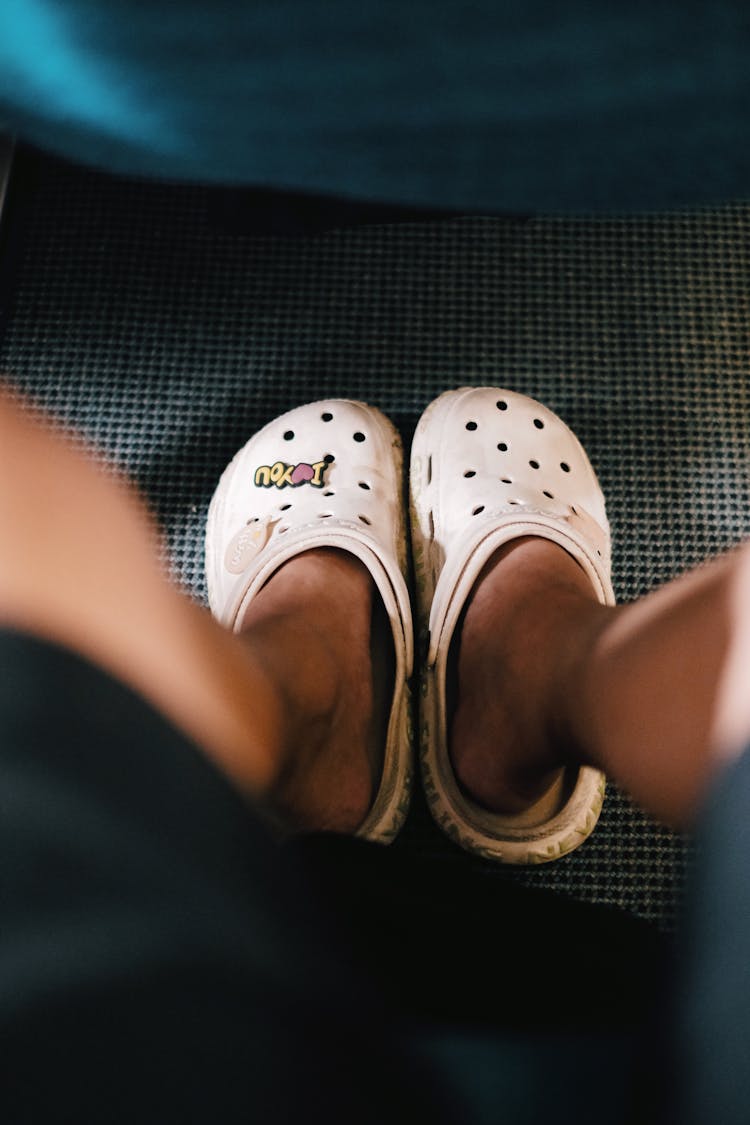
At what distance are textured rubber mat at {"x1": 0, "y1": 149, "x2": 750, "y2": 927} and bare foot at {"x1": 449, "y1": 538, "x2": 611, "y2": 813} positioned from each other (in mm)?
194

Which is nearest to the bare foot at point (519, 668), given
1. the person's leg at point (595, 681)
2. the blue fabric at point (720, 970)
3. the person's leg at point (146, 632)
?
the person's leg at point (595, 681)

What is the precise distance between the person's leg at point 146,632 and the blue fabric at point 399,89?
0.19m

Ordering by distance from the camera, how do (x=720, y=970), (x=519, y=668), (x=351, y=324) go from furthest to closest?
(x=351, y=324) → (x=519, y=668) → (x=720, y=970)

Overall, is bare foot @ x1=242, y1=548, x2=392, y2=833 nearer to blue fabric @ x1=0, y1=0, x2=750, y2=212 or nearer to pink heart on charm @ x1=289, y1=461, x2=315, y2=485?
pink heart on charm @ x1=289, y1=461, x2=315, y2=485

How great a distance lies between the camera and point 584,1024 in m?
0.47

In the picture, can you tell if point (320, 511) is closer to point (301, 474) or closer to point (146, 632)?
point (301, 474)

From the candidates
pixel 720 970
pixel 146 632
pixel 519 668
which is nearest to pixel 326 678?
pixel 519 668

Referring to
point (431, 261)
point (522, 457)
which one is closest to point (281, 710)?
point (522, 457)

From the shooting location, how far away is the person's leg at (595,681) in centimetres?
45

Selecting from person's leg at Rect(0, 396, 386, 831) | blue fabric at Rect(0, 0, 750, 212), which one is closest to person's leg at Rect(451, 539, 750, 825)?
person's leg at Rect(0, 396, 386, 831)

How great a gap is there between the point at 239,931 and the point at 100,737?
0.27 feet

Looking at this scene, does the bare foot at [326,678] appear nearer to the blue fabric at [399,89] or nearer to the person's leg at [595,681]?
the person's leg at [595,681]

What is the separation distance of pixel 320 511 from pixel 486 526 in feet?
0.57

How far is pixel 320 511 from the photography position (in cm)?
89
